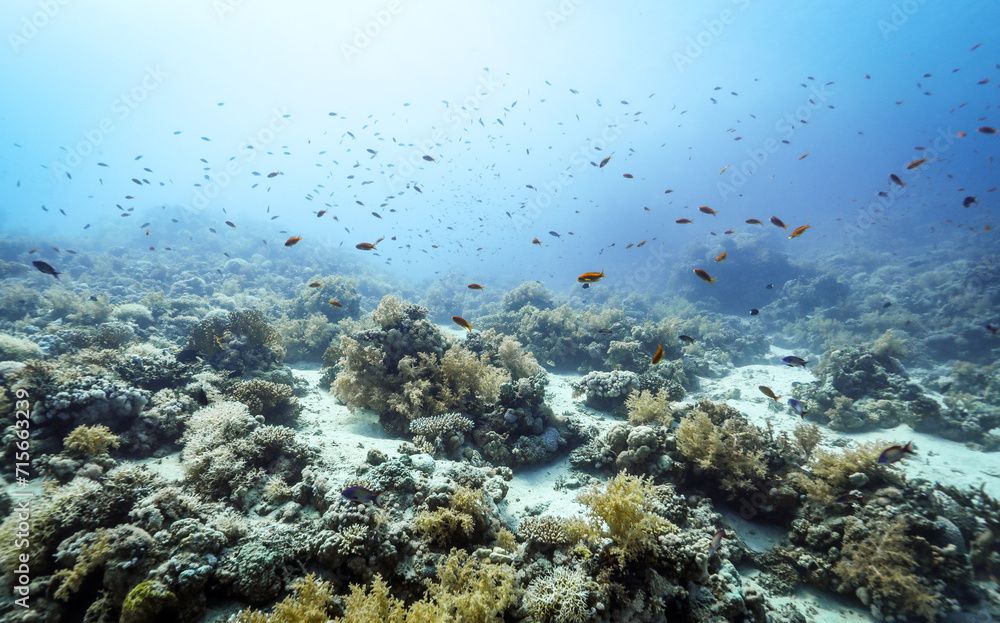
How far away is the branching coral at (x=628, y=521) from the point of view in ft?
11.0

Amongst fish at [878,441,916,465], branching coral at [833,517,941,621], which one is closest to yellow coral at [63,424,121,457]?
branching coral at [833,517,941,621]

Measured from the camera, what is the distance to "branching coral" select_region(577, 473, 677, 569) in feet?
11.0

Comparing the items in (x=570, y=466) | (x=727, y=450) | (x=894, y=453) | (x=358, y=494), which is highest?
(x=894, y=453)

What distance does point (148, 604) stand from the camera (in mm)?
2662

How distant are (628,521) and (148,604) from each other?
171 inches

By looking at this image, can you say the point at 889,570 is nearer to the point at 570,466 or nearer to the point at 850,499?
the point at 850,499

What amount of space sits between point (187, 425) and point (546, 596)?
258 inches

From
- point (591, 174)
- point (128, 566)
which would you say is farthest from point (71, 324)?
point (591, 174)

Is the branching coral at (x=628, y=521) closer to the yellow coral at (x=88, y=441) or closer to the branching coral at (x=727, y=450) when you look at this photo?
the branching coral at (x=727, y=450)

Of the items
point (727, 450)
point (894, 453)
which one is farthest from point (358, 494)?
point (894, 453)

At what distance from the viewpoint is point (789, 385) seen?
11.9 m

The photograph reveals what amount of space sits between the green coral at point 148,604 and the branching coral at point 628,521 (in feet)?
13.0

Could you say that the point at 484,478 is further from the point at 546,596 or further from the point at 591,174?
the point at 591,174

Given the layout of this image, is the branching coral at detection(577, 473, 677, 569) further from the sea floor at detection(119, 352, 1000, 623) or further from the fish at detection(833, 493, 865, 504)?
the fish at detection(833, 493, 865, 504)
